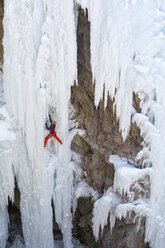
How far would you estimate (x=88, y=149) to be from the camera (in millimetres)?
5883

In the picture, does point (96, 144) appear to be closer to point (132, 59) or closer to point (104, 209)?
point (104, 209)

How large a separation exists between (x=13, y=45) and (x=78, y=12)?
1.38 meters

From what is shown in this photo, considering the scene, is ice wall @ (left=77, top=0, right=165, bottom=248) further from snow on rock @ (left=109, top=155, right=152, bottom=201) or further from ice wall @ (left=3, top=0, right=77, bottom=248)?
ice wall @ (left=3, top=0, right=77, bottom=248)

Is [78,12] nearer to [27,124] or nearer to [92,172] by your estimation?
[27,124]

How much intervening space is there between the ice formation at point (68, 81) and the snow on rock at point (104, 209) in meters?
0.03

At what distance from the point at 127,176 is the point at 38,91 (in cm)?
249

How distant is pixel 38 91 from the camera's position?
463cm

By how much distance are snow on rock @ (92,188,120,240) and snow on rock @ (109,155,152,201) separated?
0.25 meters

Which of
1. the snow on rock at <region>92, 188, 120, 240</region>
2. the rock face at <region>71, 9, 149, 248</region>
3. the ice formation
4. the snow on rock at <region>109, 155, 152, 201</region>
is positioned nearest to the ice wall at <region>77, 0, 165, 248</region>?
the ice formation

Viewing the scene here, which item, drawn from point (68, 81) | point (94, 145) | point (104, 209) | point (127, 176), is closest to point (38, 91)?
point (68, 81)

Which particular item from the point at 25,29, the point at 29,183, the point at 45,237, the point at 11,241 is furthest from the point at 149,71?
the point at 11,241

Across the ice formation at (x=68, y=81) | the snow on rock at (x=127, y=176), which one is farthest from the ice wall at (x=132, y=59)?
the snow on rock at (x=127, y=176)

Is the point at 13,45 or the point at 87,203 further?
the point at 87,203

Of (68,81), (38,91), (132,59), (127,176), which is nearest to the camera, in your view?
(132,59)
